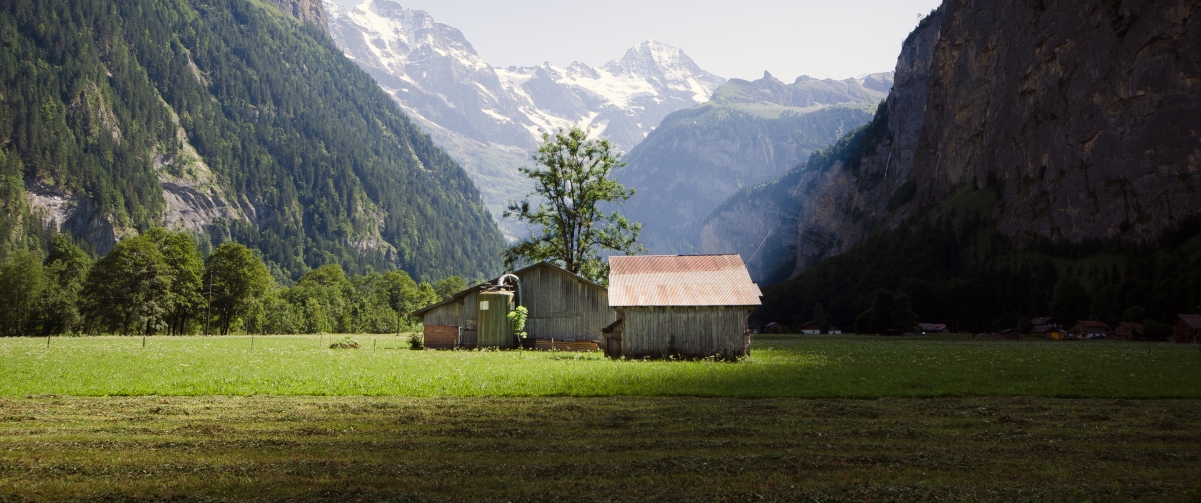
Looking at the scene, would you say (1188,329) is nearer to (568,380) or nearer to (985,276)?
(985,276)

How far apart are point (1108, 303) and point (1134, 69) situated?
139ft

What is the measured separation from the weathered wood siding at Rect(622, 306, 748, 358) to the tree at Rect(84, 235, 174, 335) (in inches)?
2607

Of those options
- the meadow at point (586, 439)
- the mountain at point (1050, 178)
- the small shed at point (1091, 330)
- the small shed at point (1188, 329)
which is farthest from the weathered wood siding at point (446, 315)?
the mountain at point (1050, 178)

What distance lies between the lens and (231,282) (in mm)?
94438

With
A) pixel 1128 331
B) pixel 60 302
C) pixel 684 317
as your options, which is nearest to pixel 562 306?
pixel 684 317

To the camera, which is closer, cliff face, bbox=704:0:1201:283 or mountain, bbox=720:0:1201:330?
mountain, bbox=720:0:1201:330

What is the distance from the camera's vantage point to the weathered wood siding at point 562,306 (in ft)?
165

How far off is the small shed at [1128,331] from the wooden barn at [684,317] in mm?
85287

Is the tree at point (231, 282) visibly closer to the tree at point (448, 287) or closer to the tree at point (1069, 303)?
the tree at point (448, 287)

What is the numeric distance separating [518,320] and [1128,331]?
9456 centimetres

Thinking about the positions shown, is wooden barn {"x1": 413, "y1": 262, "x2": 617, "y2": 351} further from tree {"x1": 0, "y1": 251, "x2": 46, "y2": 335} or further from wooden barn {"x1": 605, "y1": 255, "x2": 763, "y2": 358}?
tree {"x1": 0, "y1": 251, "x2": 46, "y2": 335}

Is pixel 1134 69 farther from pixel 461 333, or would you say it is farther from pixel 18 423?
pixel 18 423

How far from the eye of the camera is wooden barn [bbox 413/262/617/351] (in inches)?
1964

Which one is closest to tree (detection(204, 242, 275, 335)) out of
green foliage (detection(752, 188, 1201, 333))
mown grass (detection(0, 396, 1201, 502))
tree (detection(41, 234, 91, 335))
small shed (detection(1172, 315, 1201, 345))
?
tree (detection(41, 234, 91, 335))
